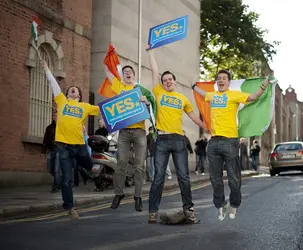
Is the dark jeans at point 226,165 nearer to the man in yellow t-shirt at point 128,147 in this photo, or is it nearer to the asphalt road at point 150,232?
the asphalt road at point 150,232

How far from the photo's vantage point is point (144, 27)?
24.3m

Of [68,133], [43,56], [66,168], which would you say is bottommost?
[66,168]

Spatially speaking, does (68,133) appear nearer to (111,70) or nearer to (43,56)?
(111,70)

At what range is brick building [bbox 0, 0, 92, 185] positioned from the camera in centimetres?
1505

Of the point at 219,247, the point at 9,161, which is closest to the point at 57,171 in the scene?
the point at 9,161

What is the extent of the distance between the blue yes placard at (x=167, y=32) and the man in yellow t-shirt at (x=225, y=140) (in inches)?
64.3

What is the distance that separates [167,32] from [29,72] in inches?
295

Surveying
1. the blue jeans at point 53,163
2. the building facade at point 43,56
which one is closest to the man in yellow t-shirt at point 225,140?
the blue jeans at point 53,163

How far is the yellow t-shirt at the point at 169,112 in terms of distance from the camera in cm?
818

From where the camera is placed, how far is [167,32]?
953 cm

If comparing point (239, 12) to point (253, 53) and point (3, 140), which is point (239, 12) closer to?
point (253, 53)

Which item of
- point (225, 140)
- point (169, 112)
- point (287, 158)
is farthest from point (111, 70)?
point (287, 158)

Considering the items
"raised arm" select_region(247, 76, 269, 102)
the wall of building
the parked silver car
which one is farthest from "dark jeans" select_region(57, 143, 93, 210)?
the parked silver car

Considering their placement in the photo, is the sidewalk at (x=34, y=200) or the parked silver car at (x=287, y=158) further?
the parked silver car at (x=287, y=158)
